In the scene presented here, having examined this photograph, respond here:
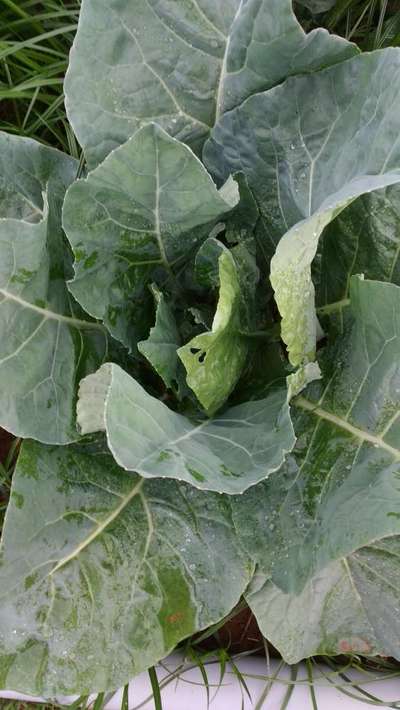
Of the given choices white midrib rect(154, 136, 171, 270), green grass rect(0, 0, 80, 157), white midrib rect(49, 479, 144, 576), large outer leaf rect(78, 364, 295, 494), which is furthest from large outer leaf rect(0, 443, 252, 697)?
green grass rect(0, 0, 80, 157)

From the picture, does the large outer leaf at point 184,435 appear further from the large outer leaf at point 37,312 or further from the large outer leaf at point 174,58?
the large outer leaf at point 174,58

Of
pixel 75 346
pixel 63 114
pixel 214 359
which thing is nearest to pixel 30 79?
pixel 63 114

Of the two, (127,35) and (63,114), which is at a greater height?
(127,35)

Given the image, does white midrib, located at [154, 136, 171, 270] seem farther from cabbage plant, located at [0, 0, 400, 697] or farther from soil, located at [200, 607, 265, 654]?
soil, located at [200, 607, 265, 654]

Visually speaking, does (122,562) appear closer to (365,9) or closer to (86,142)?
(86,142)

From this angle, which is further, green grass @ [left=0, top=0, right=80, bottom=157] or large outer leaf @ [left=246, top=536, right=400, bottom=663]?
green grass @ [left=0, top=0, right=80, bottom=157]

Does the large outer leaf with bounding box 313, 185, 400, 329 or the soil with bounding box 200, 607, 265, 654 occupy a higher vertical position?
the large outer leaf with bounding box 313, 185, 400, 329
